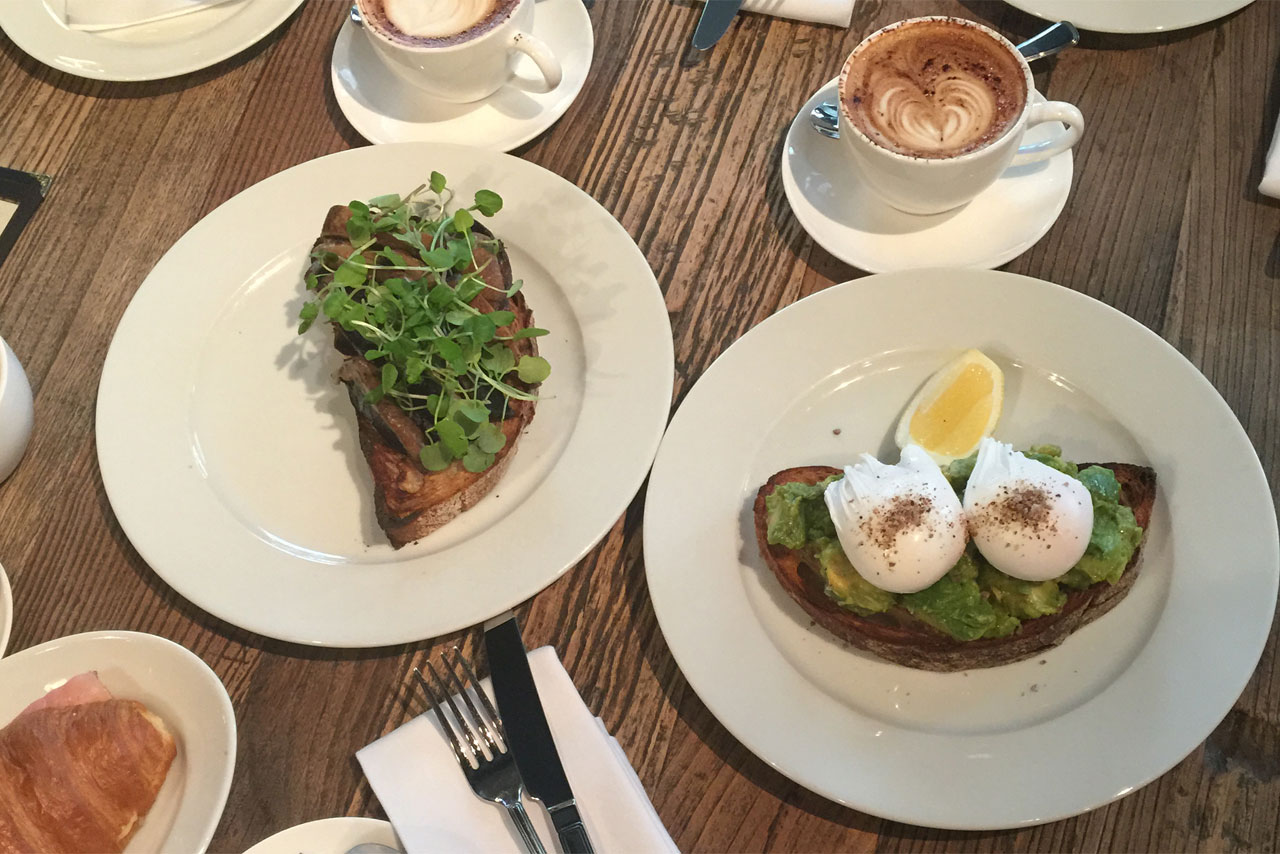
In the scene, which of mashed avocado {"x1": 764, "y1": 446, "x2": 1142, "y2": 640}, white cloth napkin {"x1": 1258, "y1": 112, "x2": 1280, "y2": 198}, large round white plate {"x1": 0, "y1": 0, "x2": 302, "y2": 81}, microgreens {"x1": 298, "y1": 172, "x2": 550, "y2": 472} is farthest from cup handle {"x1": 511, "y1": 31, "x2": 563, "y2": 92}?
white cloth napkin {"x1": 1258, "y1": 112, "x2": 1280, "y2": 198}

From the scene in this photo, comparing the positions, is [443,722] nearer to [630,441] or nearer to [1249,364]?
[630,441]

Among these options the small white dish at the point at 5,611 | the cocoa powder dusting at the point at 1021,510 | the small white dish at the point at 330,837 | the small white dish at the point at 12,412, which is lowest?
the small white dish at the point at 330,837

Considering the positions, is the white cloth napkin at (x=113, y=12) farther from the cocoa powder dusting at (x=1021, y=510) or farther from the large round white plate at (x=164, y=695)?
the cocoa powder dusting at (x=1021, y=510)

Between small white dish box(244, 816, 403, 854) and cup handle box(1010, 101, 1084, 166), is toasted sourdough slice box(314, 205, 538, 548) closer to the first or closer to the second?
small white dish box(244, 816, 403, 854)

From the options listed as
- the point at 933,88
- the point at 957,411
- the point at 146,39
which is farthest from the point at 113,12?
the point at 957,411

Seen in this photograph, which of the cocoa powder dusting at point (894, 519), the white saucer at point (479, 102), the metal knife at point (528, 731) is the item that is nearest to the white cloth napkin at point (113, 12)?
the white saucer at point (479, 102)

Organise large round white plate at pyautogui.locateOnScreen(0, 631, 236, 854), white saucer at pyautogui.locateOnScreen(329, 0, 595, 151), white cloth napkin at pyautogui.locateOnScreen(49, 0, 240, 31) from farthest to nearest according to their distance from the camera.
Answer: white cloth napkin at pyautogui.locateOnScreen(49, 0, 240, 31) → white saucer at pyautogui.locateOnScreen(329, 0, 595, 151) → large round white plate at pyautogui.locateOnScreen(0, 631, 236, 854)

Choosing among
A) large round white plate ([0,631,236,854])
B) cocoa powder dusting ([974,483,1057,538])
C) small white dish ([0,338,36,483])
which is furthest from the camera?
small white dish ([0,338,36,483])
